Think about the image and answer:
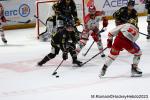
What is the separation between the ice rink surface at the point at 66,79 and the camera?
22.0 ft

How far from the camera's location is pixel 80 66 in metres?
8.70

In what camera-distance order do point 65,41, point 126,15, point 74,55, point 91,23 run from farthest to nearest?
point 91,23, point 74,55, point 65,41, point 126,15

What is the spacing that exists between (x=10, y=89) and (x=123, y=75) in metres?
2.01

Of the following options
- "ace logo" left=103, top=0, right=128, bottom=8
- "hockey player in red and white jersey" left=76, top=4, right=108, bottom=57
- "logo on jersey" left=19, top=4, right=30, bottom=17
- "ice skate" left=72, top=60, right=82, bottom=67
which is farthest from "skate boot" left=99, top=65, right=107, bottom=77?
"ace logo" left=103, top=0, right=128, bottom=8

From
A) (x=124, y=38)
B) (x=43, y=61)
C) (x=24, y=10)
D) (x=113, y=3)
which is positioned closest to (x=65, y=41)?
(x=43, y=61)

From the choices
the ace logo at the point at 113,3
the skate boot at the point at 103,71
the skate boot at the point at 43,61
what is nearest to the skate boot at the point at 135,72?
the skate boot at the point at 103,71

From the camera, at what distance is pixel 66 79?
7719 mm

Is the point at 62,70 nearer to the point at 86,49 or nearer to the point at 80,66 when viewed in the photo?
the point at 80,66

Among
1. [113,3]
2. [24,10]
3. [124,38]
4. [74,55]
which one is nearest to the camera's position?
[124,38]

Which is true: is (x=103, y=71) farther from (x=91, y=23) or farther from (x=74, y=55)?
(x=91, y=23)

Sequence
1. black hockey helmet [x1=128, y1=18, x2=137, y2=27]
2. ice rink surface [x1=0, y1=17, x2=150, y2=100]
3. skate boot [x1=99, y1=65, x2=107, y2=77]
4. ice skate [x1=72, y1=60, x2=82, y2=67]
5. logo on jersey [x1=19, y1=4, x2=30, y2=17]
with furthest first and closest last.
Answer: logo on jersey [x1=19, y1=4, x2=30, y2=17]
ice skate [x1=72, y1=60, x2=82, y2=67]
skate boot [x1=99, y1=65, x2=107, y2=77]
black hockey helmet [x1=128, y1=18, x2=137, y2=27]
ice rink surface [x1=0, y1=17, x2=150, y2=100]

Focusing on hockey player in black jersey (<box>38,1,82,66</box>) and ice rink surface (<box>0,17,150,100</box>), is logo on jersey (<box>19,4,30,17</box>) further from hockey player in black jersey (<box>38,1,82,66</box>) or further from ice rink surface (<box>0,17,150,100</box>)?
hockey player in black jersey (<box>38,1,82,66</box>)

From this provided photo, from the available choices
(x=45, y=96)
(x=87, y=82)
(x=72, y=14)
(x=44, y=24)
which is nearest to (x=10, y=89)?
(x=45, y=96)

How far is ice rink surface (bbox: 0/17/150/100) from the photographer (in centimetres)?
671
